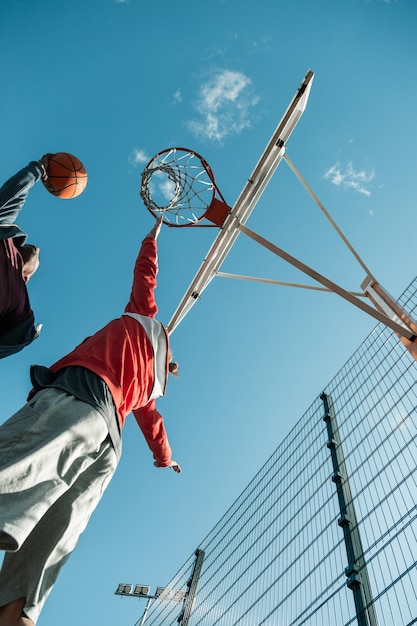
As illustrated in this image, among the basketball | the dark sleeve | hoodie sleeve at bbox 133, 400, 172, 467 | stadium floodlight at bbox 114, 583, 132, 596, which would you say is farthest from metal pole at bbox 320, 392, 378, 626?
stadium floodlight at bbox 114, 583, 132, 596

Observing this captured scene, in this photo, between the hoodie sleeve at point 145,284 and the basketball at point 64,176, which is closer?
the hoodie sleeve at point 145,284

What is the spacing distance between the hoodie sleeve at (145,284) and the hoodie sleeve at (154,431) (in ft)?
2.70

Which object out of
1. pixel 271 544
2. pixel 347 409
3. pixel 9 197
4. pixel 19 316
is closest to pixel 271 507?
pixel 271 544

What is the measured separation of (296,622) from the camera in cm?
479

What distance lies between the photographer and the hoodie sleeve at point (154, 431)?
360cm

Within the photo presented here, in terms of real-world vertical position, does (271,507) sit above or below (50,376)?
below

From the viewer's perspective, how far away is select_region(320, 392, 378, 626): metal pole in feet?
12.9

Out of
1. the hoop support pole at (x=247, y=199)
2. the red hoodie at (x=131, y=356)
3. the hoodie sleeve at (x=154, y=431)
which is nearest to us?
the red hoodie at (x=131, y=356)

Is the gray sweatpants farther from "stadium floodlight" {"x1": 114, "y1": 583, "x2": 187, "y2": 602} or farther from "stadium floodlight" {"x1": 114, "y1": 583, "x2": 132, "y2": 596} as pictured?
"stadium floodlight" {"x1": 114, "y1": 583, "x2": 132, "y2": 596}

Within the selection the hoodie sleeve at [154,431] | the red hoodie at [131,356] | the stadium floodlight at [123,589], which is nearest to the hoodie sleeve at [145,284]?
the red hoodie at [131,356]

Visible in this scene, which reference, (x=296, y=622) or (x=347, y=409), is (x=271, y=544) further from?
(x=347, y=409)

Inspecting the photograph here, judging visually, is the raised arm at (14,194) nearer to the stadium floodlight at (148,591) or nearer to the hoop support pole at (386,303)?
the hoop support pole at (386,303)

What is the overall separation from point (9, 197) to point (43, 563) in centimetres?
219

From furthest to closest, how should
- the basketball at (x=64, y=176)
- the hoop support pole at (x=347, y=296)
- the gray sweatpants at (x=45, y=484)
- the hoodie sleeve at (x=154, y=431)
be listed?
the basketball at (x=64, y=176) → the hoop support pole at (x=347, y=296) → the hoodie sleeve at (x=154, y=431) → the gray sweatpants at (x=45, y=484)
